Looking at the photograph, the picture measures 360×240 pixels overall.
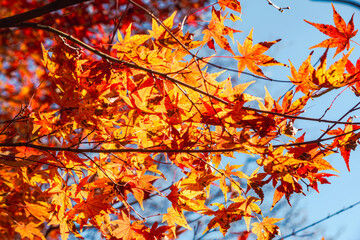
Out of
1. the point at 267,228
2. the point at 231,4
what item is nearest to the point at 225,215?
the point at 267,228

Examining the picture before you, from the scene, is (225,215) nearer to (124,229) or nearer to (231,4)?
(124,229)

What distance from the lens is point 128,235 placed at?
4.56 ft

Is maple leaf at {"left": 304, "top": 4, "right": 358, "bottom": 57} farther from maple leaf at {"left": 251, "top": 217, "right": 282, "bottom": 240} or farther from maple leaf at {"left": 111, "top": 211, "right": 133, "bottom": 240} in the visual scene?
maple leaf at {"left": 111, "top": 211, "right": 133, "bottom": 240}

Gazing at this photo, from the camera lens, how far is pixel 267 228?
4.63ft

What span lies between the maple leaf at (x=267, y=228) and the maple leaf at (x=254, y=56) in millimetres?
773

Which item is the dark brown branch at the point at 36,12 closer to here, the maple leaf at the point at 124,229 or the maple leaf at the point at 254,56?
the maple leaf at the point at 254,56

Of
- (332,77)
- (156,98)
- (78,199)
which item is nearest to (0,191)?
(78,199)

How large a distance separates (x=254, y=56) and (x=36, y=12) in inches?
31.6

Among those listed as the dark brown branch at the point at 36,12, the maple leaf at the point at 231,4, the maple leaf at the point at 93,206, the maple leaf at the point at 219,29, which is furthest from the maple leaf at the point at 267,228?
the dark brown branch at the point at 36,12

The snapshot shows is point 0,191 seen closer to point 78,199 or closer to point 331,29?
point 78,199

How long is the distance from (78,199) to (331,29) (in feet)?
4.79

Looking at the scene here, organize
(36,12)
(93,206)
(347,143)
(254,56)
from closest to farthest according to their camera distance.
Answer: (36,12) < (254,56) < (347,143) < (93,206)

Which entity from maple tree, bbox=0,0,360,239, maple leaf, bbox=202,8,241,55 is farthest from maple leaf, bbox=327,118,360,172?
maple leaf, bbox=202,8,241,55

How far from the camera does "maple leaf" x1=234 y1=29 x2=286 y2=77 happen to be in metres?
1.08
